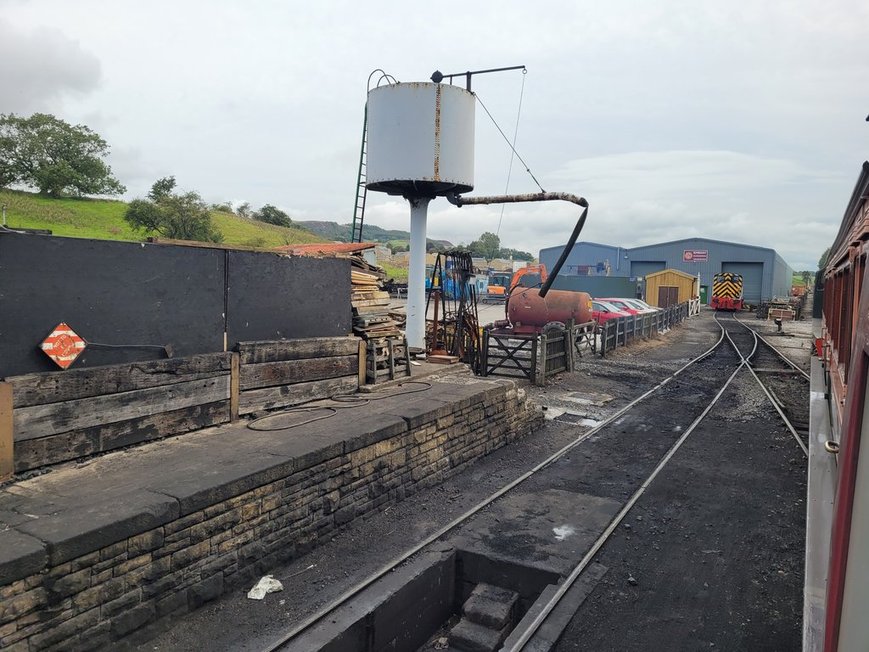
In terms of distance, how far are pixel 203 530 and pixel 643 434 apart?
769cm

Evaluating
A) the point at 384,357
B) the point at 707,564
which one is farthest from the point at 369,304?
the point at 707,564

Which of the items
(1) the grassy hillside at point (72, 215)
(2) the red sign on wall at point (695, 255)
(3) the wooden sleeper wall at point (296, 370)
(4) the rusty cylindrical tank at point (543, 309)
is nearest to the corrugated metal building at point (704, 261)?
(2) the red sign on wall at point (695, 255)

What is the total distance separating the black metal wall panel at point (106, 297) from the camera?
193 inches

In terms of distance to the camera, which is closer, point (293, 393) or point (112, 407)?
point (112, 407)

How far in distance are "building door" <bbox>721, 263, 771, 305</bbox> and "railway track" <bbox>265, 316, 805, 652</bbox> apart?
34477 mm

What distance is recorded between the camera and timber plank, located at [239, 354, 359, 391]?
6.88 metres

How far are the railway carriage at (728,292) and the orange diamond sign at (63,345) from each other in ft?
151

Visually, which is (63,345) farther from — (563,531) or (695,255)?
(695,255)

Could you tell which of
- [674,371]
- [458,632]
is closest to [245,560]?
[458,632]

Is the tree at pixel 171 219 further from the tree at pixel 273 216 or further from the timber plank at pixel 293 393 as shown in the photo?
the tree at pixel 273 216

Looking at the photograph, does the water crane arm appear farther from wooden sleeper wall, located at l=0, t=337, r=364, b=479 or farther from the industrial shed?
the industrial shed

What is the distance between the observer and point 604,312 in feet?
78.5

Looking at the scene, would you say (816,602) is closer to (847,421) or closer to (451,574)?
(847,421)

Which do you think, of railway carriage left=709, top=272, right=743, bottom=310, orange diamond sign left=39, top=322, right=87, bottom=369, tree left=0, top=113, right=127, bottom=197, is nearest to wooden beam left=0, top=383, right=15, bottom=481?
orange diamond sign left=39, top=322, right=87, bottom=369
